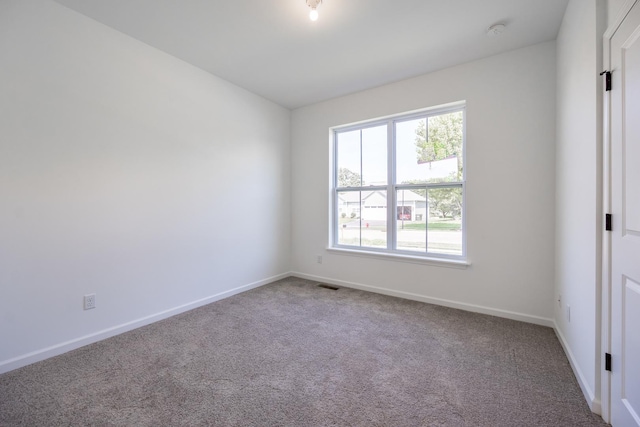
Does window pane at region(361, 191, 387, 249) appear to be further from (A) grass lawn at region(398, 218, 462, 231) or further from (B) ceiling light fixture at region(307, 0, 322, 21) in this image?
(B) ceiling light fixture at region(307, 0, 322, 21)

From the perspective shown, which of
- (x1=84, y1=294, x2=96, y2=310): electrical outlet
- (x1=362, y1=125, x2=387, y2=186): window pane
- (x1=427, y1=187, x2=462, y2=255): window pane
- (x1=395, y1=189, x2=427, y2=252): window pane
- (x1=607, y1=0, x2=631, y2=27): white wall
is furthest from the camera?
(x1=362, y1=125, x2=387, y2=186): window pane

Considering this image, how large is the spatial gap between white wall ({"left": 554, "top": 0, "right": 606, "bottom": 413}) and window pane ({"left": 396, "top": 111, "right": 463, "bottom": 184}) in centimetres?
95

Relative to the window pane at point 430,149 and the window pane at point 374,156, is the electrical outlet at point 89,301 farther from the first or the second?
the window pane at point 430,149

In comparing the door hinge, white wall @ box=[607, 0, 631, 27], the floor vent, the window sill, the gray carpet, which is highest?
white wall @ box=[607, 0, 631, 27]

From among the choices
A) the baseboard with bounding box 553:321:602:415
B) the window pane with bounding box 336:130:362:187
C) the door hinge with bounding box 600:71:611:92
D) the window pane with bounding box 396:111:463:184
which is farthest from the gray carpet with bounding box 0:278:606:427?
the window pane with bounding box 336:130:362:187

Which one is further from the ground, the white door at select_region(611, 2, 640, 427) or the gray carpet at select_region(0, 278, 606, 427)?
Answer: the white door at select_region(611, 2, 640, 427)

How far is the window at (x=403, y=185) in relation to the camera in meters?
3.21

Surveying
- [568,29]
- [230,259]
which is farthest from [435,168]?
[230,259]

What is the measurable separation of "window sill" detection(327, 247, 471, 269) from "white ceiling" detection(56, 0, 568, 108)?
227cm

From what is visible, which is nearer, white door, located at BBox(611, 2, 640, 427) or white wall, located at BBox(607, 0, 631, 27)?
white door, located at BBox(611, 2, 640, 427)

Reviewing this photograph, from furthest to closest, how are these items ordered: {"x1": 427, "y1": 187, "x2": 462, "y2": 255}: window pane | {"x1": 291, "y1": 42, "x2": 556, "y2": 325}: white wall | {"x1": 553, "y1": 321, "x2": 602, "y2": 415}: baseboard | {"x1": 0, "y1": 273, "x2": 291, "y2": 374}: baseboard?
1. {"x1": 427, "y1": 187, "x2": 462, "y2": 255}: window pane
2. {"x1": 291, "y1": 42, "x2": 556, "y2": 325}: white wall
3. {"x1": 0, "y1": 273, "x2": 291, "y2": 374}: baseboard
4. {"x1": 553, "y1": 321, "x2": 602, "y2": 415}: baseboard

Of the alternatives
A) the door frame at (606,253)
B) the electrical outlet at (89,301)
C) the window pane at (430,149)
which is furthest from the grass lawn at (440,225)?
the electrical outlet at (89,301)

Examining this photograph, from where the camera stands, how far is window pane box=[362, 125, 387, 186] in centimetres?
376

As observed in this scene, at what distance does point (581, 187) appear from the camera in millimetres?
1774
